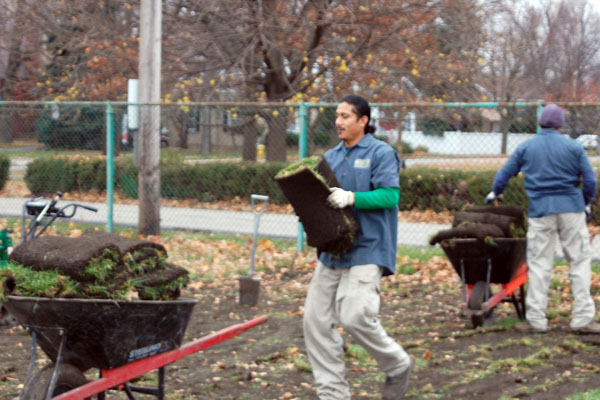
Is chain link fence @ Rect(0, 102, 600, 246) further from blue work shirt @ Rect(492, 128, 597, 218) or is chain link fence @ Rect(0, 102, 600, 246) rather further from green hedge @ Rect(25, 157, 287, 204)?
blue work shirt @ Rect(492, 128, 597, 218)

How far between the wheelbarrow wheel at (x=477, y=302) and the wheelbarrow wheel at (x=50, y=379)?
382 cm

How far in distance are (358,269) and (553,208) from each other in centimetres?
270

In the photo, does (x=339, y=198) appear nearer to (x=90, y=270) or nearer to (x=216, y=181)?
(x=90, y=270)

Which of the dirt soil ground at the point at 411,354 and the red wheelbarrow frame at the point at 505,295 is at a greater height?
the red wheelbarrow frame at the point at 505,295

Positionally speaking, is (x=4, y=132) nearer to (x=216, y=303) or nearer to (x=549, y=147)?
(x=216, y=303)

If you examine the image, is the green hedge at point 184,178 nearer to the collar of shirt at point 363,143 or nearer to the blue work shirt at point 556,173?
the blue work shirt at point 556,173

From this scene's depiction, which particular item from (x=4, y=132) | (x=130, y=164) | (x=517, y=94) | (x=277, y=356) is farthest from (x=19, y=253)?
(x=517, y=94)

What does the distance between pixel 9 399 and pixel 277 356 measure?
202 centimetres

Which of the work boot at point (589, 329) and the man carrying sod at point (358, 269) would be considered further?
the work boot at point (589, 329)

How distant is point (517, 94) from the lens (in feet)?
116

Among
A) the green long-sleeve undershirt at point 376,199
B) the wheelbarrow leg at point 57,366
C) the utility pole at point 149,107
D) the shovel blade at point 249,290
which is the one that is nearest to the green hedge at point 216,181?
the utility pole at point 149,107

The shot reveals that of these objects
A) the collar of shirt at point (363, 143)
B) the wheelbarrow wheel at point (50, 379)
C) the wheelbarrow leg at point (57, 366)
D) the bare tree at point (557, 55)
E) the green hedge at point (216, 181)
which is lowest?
the wheelbarrow wheel at point (50, 379)

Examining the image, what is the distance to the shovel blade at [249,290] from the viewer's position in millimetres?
8219

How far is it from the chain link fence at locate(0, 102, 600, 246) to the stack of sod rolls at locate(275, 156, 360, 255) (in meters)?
6.47
